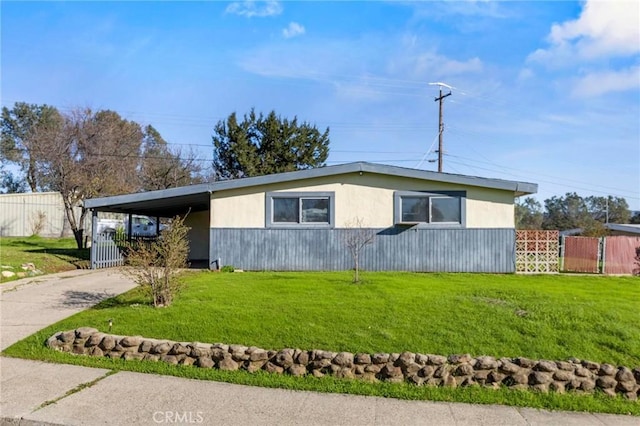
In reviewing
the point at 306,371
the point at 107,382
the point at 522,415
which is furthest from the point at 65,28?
the point at 522,415

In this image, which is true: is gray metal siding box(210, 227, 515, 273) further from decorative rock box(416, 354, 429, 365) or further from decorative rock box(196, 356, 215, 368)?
decorative rock box(416, 354, 429, 365)

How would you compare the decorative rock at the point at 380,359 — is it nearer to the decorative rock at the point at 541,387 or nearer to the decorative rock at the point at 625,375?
the decorative rock at the point at 541,387

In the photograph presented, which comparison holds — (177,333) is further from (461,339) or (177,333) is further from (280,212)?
(280,212)

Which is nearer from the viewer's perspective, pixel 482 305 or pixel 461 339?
pixel 461 339

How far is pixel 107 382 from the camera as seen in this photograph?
4.55 meters

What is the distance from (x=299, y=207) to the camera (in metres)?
12.0

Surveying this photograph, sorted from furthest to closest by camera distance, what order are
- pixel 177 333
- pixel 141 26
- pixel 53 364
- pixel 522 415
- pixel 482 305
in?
pixel 141 26
pixel 482 305
pixel 177 333
pixel 53 364
pixel 522 415

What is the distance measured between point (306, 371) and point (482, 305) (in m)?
3.36

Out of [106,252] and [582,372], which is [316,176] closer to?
[106,252]

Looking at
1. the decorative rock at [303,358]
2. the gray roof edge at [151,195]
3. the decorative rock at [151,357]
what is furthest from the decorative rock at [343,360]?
the gray roof edge at [151,195]

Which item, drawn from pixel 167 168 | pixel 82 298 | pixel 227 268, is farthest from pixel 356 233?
pixel 167 168

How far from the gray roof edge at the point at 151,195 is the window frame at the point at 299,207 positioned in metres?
1.78

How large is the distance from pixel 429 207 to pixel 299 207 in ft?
12.2

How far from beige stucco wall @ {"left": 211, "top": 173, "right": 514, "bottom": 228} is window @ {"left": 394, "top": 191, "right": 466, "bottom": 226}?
169 mm
